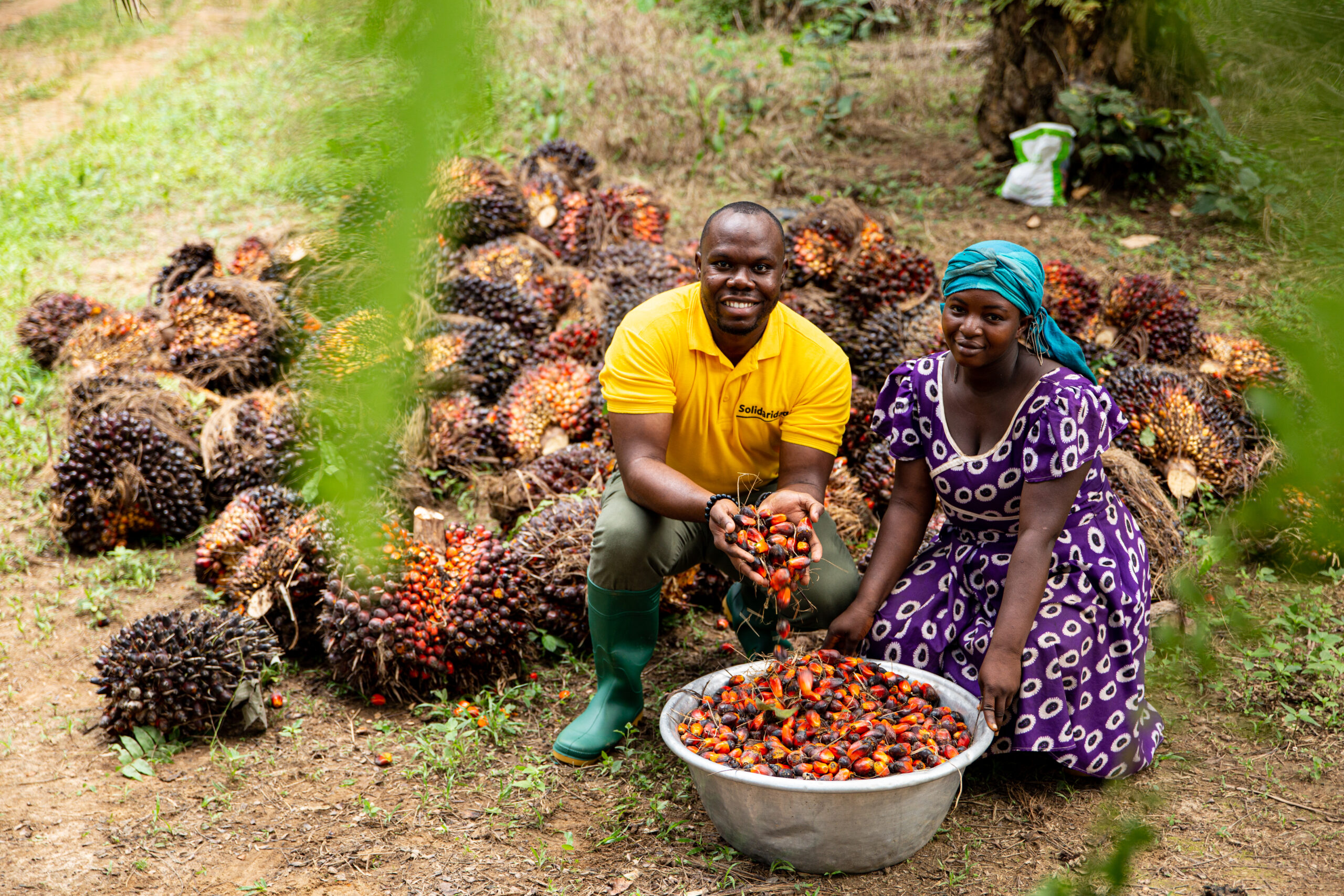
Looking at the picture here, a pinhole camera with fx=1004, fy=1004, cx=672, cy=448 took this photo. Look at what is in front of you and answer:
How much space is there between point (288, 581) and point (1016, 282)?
224 centimetres

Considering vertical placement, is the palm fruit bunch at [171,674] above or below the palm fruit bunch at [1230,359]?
below

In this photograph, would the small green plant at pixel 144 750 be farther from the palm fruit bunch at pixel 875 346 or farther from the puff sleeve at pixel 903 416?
the palm fruit bunch at pixel 875 346

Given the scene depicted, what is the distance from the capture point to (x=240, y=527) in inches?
131

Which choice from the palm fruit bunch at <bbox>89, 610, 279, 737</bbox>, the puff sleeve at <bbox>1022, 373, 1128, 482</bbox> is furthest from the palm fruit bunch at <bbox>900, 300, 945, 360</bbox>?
the palm fruit bunch at <bbox>89, 610, 279, 737</bbox>

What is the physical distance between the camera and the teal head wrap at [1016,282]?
229 centimetres

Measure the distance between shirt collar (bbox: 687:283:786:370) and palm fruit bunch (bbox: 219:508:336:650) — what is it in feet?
4.24

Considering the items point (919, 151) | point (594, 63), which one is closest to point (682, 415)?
point (919, 151)

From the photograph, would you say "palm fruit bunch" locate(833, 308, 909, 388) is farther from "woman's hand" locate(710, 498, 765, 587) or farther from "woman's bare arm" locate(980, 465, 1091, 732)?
"woman's hand" locate(710, 498, 765, 587)

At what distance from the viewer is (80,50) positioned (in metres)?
0.68

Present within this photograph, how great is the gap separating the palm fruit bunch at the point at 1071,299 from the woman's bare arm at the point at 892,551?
186 cm

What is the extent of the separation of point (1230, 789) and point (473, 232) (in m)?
3.81

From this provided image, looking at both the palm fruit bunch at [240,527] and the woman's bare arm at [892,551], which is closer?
the woman's bare arm at [892,551]

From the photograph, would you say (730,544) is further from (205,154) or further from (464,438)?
(205,154)

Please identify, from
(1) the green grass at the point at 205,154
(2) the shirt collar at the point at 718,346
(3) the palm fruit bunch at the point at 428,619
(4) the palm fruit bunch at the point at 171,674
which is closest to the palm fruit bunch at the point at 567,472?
(3) the palm fruit bunch at the point at 428,619
